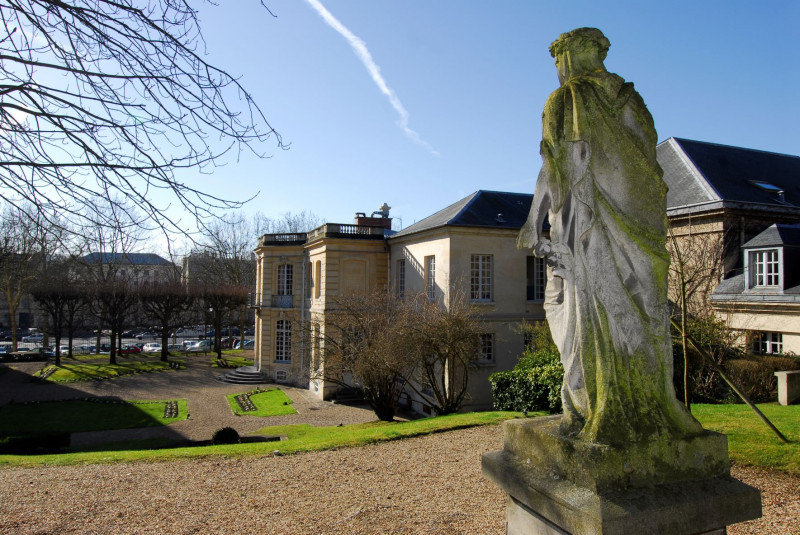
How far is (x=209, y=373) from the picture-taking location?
30.5 m

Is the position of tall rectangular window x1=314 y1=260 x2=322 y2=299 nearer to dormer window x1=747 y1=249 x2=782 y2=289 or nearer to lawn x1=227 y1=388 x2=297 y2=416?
lawn x1=227 y1=388 x2=297 y2=416

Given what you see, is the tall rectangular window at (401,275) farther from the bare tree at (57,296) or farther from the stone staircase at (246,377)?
the bare tree at (57,296)

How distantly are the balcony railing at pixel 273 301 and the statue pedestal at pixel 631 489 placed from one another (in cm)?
2490

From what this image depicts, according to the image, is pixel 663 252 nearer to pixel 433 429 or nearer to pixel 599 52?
pixel 599 52

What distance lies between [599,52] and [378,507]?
17.8 ft

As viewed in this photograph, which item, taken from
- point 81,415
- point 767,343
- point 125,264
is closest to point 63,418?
point 81,415

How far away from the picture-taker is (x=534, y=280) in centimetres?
2098

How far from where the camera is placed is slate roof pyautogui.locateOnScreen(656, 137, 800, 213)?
17.9 meters

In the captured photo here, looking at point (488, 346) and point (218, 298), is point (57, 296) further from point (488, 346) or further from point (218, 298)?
point (488, 346)

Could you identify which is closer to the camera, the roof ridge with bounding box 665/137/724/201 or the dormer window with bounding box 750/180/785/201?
the roof ridge with bounding box 665/137/724/201

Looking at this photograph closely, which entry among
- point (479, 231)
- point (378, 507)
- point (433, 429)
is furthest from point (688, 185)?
point (378, 507)

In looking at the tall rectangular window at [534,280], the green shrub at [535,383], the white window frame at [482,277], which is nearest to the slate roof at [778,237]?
the green shrub at [535,383]

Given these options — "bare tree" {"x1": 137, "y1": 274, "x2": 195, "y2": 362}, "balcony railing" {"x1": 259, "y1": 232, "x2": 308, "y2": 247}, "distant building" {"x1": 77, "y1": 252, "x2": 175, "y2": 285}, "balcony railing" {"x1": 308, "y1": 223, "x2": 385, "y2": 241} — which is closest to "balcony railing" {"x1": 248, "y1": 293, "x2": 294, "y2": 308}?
"balcony railing" {"x1": 259, "y1": 232, "x2": 308, "y2": 247}

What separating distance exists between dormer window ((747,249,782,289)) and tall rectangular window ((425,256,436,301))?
33.9ft
